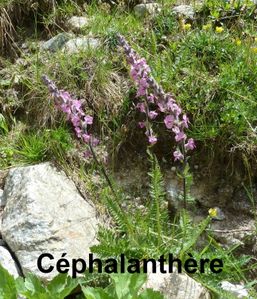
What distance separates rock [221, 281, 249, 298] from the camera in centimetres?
361

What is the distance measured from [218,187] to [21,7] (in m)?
2.56

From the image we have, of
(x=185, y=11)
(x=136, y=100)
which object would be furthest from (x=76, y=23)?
(x=136, y=100)

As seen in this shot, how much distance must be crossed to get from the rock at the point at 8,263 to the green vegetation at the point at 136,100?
0.46 meters

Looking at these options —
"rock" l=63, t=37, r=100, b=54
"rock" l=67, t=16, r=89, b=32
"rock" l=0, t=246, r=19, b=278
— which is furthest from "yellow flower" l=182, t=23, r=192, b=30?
"rock" l=0, t=246, r=19, b=278

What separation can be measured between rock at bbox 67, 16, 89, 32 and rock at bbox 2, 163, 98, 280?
5.13 feet

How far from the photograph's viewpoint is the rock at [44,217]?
12.3ft

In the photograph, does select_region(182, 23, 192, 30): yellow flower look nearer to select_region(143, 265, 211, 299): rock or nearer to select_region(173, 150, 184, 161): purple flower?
select_region(173, 150, 184, 161): purple flower

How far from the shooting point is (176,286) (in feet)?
11.6

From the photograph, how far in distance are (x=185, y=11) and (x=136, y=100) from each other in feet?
3.67

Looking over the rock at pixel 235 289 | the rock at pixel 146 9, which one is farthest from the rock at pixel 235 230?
the rock at pixel 146 9

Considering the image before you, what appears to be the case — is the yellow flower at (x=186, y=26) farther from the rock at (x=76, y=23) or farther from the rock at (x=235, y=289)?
the rock at (x=235, y=289)

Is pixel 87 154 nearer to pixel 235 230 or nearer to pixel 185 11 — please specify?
pixel 235 230

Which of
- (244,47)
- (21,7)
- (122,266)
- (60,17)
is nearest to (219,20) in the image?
(244,47)

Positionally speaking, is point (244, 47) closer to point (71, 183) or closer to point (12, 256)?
point (71, 183)
